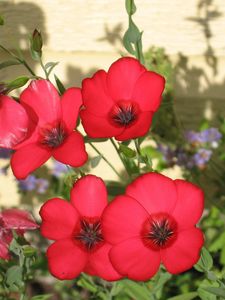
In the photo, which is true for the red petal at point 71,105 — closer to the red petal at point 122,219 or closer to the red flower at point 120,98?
the red flower at point 120,98

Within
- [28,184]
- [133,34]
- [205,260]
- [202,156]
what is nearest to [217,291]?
[205,260]

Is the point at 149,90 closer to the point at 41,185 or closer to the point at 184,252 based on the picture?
the point at 184,252

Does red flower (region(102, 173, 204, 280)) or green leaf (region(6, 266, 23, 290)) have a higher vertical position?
red flower (region(102, 173, 204, 280))

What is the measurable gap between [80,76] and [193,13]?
300 millimetres

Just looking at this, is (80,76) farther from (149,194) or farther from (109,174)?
(149,194)

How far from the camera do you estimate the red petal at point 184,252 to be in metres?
0.77

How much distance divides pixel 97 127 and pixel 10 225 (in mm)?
184

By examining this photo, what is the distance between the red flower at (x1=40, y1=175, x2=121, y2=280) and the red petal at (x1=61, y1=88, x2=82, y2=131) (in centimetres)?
10

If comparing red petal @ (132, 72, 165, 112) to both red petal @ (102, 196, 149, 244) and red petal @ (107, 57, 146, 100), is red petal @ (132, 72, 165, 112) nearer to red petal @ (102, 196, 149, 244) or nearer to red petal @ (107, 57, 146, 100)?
red petal @ (107, 57, 146, 100)

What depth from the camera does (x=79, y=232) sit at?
86 cm

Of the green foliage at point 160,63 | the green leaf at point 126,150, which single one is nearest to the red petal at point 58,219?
the green leaf at point 126,150

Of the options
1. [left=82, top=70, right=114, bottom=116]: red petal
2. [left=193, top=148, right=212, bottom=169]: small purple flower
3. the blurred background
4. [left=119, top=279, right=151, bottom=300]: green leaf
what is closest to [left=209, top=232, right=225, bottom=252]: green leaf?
the blurred background

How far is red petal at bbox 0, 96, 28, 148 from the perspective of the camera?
0.85m

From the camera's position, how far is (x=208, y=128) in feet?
4.99
